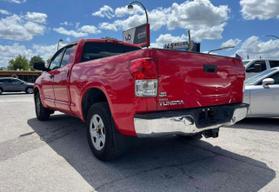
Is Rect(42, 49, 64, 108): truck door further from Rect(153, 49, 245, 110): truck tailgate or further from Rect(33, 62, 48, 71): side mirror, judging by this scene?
Rect(153, 49, 245, 110): truck tailgate

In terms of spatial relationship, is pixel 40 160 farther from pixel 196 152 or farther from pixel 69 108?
pixel 196 152

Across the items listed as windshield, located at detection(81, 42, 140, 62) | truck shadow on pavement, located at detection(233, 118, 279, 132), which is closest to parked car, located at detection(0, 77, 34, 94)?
windshield, located at detection(81, 42, 140, 62)

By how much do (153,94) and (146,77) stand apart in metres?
0.21

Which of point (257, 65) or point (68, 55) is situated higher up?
point (68, 55)

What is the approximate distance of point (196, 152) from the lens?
4496mm

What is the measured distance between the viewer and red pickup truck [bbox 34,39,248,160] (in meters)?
3.14

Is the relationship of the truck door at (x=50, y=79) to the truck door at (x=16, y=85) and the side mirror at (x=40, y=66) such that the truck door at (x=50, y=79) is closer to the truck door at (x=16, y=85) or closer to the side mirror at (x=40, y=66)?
the side mirror at (x=40, y=66)

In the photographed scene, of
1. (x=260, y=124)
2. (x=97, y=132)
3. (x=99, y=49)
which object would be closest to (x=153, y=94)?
(x=97, y=132)

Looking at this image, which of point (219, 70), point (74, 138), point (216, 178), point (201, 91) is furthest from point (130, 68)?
point (74, 138)

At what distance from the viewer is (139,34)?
936 inches

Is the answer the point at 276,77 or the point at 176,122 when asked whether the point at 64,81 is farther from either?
the point at 276,77

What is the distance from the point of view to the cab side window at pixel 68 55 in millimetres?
5250

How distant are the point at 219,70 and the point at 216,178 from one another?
143 centimetres

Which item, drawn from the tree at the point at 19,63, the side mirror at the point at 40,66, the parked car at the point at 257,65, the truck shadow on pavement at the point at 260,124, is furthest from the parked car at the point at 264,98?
the tree at the point at 19,63
